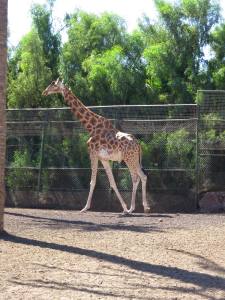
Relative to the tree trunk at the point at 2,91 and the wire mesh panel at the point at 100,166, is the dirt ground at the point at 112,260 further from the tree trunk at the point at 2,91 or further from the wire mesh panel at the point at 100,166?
the wire mesh panel at the point at 100,166

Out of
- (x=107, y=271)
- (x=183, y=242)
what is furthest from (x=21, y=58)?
(x=107, y=271)

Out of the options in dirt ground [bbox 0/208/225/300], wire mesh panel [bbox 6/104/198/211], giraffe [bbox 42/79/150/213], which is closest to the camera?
dirt ground [bbox 0/208/225/300]

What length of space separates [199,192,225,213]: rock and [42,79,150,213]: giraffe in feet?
4.36

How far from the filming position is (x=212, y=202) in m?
15.1

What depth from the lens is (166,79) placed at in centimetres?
1900

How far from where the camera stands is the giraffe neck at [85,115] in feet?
50.4

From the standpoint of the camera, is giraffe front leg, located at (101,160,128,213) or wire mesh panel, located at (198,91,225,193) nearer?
giraffe front leg, located at (101,160,128,213)

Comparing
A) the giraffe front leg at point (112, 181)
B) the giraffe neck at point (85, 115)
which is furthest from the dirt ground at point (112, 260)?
→ the giraffe neck at point (85, 115)

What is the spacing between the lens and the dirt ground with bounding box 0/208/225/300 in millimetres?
6516

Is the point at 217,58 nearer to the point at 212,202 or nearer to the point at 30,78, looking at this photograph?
the point at 212,202

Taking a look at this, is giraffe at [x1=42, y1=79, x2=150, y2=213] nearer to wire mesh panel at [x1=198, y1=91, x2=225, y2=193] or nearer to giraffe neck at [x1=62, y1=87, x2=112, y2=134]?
giraffe neck at [x1=62, y1=87, x2=112, y2=134]

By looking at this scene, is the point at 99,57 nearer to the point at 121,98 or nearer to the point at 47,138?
the point at 121,98

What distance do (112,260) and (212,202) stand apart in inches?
296

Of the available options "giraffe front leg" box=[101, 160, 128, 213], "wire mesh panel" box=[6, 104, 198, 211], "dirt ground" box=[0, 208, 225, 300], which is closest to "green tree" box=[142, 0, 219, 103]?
"wire mesh panel" box=[6, 104, 198, 211]
